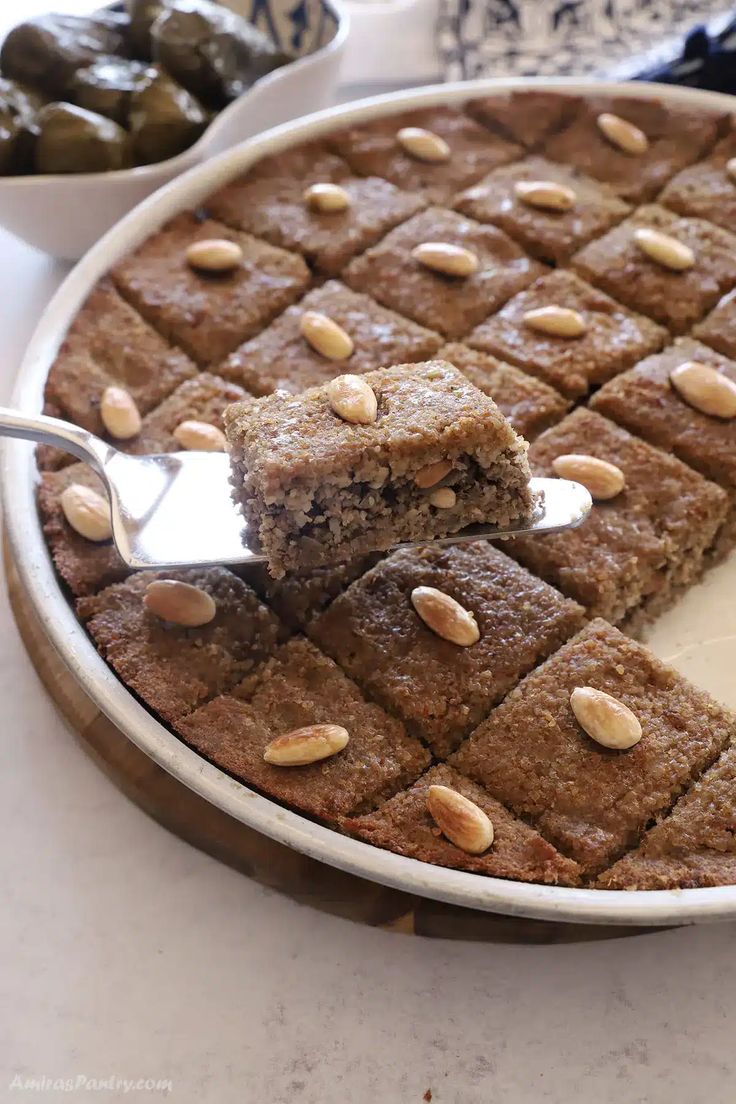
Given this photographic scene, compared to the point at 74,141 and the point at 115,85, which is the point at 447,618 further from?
the point at 115,85

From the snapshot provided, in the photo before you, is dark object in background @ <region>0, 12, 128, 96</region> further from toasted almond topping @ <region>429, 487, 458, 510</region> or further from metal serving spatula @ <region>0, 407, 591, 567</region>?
toasted almond topping @ <region>429, 487, 458, 510</region>

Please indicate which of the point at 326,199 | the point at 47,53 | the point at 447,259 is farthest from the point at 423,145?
the point at 47,53

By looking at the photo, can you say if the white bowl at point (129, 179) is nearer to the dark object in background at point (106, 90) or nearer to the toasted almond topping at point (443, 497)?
the dark object in background at point (106, 90)

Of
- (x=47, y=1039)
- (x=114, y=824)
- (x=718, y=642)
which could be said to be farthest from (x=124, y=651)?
(x=718, y=642)

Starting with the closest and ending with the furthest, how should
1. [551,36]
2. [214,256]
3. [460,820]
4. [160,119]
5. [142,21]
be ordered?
[460,820], [214,256], [160,119], [142,21], [551,36]

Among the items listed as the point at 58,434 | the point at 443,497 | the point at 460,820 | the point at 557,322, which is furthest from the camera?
the point at 557,322

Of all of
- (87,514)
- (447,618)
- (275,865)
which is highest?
(87,514)

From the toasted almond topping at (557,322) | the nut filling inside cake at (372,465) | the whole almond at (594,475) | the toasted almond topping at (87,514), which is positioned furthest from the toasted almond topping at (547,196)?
the toasted almond topping at (87,514)
